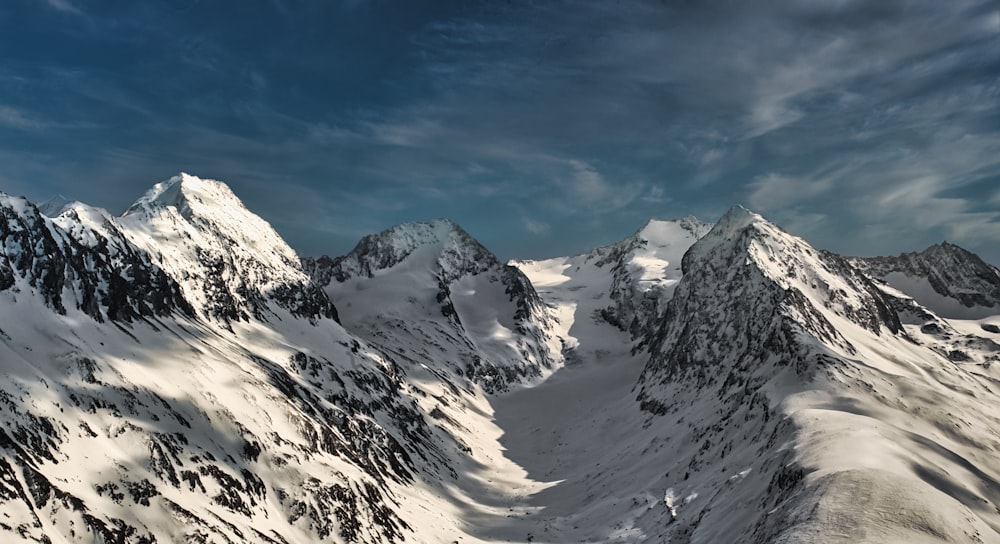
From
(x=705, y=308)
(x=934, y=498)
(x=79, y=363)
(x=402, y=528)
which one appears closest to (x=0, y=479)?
(x=79, y=363)

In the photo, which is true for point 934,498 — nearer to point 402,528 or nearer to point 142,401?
point 402,528

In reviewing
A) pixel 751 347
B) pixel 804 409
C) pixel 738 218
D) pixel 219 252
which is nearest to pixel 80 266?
pixel 219 252

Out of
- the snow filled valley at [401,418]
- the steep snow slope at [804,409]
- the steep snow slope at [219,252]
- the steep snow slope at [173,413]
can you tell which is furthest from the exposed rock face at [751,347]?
the steep snow slope at [219,252]

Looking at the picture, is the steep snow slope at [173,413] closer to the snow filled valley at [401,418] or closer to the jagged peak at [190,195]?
the snow filled valley at [401,418]

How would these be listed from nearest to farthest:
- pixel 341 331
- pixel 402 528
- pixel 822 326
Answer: pixel 402 528
pixel 822 326
pixel 341 331

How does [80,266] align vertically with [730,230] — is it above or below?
below

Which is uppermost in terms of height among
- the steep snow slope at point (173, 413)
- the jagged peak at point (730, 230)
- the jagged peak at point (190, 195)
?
the jagged peak at point (730, 230)

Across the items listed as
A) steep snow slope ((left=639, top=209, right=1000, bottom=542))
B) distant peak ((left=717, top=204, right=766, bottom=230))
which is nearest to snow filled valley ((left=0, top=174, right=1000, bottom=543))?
steep snow slope ((left=639, top=209, right=1000, bottom=542))

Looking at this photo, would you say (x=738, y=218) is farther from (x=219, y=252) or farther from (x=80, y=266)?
(x=80, y=266)
